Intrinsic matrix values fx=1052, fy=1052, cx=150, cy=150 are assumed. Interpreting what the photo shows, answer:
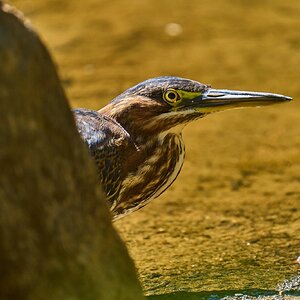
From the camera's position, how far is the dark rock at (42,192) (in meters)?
3.38

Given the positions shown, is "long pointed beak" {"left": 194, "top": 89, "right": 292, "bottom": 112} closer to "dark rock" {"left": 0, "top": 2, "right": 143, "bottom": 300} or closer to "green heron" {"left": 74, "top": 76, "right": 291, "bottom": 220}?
"green heron" {"left": 74, "top": 76, "right": 291, "bottom": 220}

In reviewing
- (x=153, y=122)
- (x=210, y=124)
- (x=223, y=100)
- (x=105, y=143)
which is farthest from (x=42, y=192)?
(x=210, y=124)

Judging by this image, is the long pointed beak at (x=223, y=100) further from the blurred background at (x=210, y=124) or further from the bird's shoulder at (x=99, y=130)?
the blurred background at (x=210, y=124)

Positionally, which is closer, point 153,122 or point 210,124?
point 153,122

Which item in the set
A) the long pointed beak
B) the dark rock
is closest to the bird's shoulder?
the long pointed beak

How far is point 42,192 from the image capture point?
3451mm

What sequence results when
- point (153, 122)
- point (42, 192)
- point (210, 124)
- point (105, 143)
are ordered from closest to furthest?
point (42, 192) → point (105, 143) → point (153, 122) → point (210, 124)

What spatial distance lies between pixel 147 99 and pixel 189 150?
1965 mm

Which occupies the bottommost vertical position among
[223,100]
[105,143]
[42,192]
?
[42,192]

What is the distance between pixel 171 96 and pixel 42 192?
7.69 ft

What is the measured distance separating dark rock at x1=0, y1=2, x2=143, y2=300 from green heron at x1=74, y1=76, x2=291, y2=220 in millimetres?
1921

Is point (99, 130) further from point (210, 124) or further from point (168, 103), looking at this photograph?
point (210, 124)

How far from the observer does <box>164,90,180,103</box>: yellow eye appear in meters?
5.70

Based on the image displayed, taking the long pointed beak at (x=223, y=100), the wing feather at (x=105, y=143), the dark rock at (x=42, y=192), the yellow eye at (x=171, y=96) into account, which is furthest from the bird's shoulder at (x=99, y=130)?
the dark rock at (x=42, y=192)
